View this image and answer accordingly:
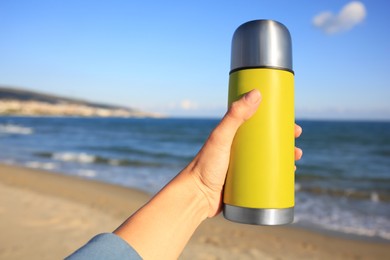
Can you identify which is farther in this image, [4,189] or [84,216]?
[4,189]

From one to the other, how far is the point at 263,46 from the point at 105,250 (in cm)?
76

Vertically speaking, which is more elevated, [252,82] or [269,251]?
[252,82]

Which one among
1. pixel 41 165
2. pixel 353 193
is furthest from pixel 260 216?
pixel 41 165

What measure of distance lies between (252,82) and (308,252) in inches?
134

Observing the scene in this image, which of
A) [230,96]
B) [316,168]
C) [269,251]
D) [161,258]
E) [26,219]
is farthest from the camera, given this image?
[316,168]

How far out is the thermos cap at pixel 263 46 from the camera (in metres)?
1.04

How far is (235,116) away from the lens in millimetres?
1065

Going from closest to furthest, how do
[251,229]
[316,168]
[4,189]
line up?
[251,229]
[4,189]
[316,168]

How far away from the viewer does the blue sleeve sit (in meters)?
0.75

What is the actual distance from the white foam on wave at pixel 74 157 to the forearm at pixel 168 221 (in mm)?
10886

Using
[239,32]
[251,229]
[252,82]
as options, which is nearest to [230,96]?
[252,82]

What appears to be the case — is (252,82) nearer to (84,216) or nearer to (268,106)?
(268,106)

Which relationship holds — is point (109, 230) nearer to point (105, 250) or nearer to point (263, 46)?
point (105, 250)

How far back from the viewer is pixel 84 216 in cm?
453
